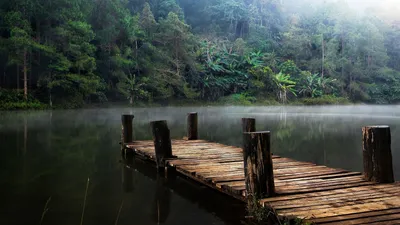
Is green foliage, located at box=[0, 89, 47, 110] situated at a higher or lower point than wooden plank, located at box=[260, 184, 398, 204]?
higher

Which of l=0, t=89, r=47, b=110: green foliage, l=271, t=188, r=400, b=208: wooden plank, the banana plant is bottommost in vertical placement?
l=271, t=188, r=400, b=208: wooden plank

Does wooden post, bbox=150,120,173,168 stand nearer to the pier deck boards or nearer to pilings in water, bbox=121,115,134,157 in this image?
the pier deck boards

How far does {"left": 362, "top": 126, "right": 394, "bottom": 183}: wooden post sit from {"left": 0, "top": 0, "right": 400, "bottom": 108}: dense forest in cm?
1968

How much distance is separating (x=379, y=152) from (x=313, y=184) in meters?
0.84

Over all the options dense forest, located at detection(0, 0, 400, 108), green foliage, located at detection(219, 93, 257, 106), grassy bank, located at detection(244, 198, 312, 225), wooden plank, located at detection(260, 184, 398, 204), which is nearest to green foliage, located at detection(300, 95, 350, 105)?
dense forest, located at detection(0, 0, 400, 108)

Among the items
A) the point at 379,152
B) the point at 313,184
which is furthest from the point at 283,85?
the point at 313,184

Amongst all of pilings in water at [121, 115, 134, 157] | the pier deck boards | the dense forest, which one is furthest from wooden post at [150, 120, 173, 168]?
the dense forest

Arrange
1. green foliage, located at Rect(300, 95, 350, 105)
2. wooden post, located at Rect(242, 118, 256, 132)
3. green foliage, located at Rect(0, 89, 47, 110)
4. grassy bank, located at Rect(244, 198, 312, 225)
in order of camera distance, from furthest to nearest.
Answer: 1. green foliage, located at Rect(300, 95, 350, 105)
2. green foliage, located at Rect(0, 89, 47, 110)
3. wooden post, located at Rect(242, 118, 256, 132)
4. grassy bank, located at Rect(244, 198, 312, 225)

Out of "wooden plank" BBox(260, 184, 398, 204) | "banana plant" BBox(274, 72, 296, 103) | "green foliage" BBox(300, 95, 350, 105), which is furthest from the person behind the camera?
"green foliage" BBox(300, 95, 350, 105)

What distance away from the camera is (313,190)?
394 cm

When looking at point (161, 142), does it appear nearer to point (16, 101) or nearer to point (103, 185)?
point (103, 185)

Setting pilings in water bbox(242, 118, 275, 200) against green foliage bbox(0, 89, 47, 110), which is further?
green foliage bbox(0, 89, 47, 110)

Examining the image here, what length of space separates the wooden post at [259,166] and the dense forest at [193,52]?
1925 cm

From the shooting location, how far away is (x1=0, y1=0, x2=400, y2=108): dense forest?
22.1 metres
